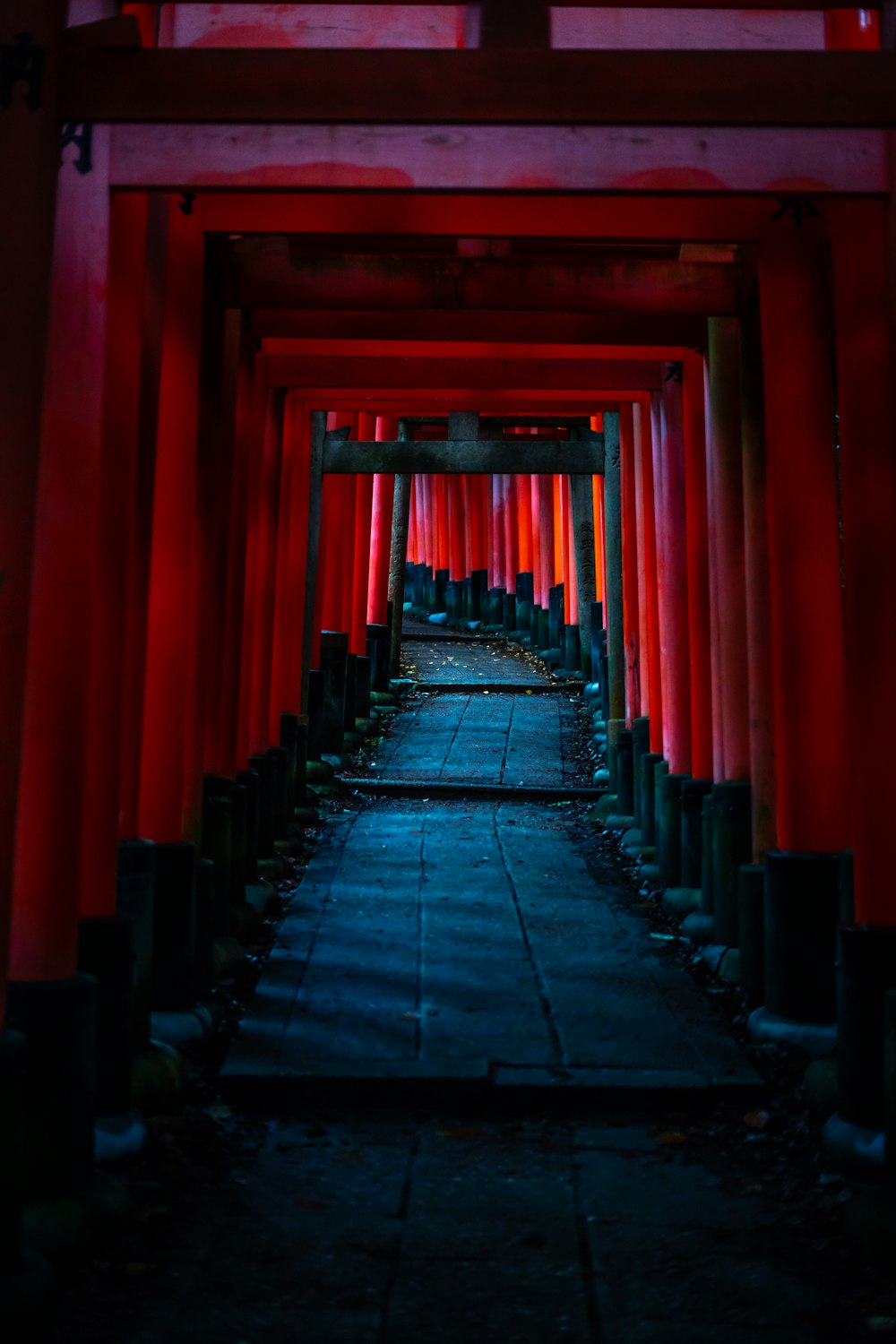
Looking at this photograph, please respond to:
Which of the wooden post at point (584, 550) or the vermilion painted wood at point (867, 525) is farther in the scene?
the wooden post at point (584, 550)

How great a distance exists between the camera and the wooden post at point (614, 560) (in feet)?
38.7

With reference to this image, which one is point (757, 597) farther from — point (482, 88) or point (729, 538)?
point (482, 88)

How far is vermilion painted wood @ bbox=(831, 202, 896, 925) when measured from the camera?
4012 millimetres

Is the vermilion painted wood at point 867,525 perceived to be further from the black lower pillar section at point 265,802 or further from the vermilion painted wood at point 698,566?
the black lower pillar section at point 265,802

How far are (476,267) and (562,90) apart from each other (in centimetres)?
316

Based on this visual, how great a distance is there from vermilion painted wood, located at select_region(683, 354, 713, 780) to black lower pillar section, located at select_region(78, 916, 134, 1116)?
439cm

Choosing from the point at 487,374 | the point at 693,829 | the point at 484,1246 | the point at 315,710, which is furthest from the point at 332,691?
the point at 484,1246

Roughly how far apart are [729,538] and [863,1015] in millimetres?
3165

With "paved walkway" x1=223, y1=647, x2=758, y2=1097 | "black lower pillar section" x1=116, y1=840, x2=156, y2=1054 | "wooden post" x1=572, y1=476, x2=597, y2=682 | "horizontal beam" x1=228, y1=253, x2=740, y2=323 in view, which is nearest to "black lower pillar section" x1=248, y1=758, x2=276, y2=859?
"paved walkway" x1=223, y1=647, x2=758, y2=1097

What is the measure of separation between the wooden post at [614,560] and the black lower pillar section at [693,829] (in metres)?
3.79

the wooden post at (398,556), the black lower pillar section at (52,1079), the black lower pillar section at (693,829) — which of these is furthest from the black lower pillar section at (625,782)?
the black lower pillar section at (52,1079)

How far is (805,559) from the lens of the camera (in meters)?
5.30

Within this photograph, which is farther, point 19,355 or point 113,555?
point 113,555

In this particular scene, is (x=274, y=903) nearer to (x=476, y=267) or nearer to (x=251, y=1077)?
(x=251, y=1077)
